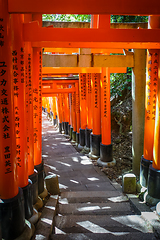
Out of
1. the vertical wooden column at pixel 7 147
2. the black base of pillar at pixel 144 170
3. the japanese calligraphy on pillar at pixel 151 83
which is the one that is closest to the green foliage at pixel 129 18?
the japanese calligraphy on pillar at pixel 151 83

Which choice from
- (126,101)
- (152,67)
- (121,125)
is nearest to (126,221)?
(152,67)

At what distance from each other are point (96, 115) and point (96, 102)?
1.59 ft

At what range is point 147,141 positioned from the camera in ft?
14.5

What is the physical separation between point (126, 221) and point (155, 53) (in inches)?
125

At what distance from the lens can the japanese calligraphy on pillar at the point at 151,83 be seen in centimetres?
422

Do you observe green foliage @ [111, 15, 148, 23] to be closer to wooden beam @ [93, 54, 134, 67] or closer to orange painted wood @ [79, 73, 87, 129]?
orange painted wood @ [79, 73, 87, 129]

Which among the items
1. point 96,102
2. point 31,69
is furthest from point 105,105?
point 31,69

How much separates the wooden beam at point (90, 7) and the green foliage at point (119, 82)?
318 inches

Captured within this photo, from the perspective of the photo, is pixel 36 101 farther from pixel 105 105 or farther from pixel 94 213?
pixel 105 105

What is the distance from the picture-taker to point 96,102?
766 cm

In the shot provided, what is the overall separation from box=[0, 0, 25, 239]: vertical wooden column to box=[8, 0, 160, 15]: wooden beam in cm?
20

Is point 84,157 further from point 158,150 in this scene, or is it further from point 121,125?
point 158,150

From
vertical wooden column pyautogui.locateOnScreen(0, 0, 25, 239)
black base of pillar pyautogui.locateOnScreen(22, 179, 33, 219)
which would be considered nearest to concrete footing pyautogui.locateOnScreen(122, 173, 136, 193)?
black base of pillar pyautogui.locateOnScreen(22, 179, 33, 219)

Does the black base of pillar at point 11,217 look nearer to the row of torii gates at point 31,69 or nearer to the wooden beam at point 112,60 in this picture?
the row of torii gates at point 31,69
